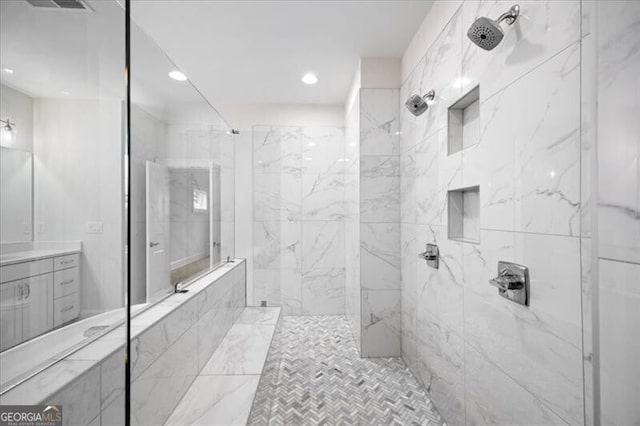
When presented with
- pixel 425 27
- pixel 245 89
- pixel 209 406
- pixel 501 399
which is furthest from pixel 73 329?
pixel 245 89

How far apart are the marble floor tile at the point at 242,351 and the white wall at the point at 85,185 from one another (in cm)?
115

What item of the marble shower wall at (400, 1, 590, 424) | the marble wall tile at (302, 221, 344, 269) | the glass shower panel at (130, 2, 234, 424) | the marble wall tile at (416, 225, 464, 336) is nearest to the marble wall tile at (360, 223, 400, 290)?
the marble wall tile at (416, 225, 464, 336)

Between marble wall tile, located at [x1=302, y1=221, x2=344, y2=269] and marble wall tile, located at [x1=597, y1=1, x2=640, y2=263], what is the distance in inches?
127

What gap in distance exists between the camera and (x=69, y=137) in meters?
0.68

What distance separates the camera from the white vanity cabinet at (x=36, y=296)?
58cm

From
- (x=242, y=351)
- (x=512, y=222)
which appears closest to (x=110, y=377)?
(x=512, y=222)

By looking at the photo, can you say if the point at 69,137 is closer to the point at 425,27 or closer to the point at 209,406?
the point at 209,406

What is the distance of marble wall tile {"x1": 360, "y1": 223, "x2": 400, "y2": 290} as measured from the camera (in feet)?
8.43

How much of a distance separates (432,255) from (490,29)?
1.23 metres

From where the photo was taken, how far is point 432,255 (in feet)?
6.15

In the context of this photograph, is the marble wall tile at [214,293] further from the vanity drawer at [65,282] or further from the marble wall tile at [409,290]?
the marble wall tile at [409,290]

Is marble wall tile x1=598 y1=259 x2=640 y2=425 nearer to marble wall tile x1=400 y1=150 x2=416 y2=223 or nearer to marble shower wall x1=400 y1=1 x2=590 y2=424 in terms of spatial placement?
marble shower wall x1=400 y1=1 x2=590 y2=424

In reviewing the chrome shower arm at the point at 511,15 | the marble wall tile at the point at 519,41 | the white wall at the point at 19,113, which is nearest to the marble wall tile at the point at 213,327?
the white wall at the point at 19,113

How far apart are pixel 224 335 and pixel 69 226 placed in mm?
1825
